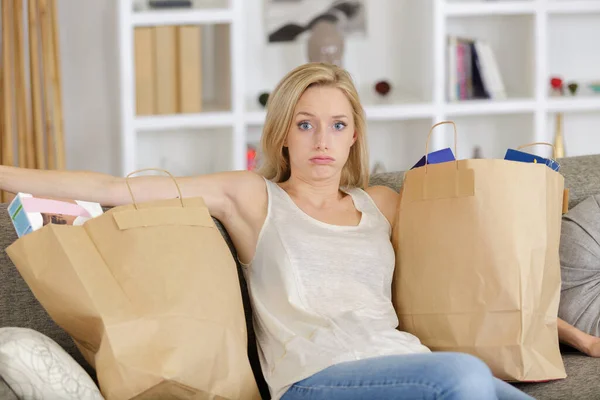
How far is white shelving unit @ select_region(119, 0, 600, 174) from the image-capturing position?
12.6 ft

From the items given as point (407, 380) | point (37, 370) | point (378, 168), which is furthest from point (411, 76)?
point (37, 370)

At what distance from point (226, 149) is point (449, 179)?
2005 millimetres

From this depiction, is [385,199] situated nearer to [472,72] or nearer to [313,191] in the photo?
[313,191]

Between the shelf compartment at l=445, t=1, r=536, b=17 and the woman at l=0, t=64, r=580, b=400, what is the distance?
1.92m

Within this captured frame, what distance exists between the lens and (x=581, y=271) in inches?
87.3

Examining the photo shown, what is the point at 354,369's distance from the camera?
1764 millimetres

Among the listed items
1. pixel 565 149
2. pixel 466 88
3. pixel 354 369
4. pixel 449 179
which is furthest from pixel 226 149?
pixel 354 369

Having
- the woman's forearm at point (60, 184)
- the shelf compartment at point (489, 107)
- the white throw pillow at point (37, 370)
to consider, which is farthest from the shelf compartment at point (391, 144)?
the white throw pillow at point (37, 370)

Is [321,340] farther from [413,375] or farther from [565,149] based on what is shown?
[565,149]

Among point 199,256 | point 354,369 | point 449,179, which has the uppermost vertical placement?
point 449,179

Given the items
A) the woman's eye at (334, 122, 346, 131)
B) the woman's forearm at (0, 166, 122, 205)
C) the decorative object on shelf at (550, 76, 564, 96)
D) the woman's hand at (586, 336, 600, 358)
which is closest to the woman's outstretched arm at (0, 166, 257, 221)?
the woman's forearm at (0, 166, 122, 205)

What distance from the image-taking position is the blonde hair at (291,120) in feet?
7.04

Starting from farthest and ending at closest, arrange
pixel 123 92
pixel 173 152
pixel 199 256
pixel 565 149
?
pixel 565 149 → pixel 173 152 → pixel 123 92 → pixel 199 256

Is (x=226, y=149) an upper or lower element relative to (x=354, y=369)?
upper
